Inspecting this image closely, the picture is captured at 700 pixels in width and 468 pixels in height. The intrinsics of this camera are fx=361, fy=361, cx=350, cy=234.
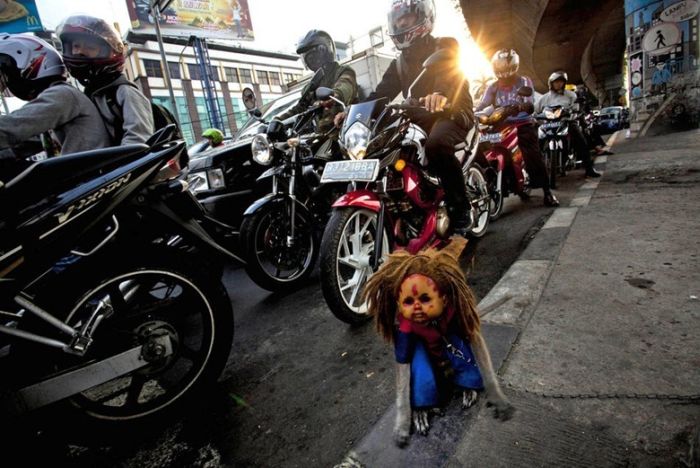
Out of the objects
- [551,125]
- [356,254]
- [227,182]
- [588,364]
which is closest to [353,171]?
[356,254]

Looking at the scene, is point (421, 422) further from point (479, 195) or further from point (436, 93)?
point (479, 195)

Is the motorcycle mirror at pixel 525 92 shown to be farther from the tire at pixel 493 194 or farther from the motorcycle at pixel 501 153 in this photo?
the tire at pixel 493 194

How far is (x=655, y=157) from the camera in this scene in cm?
645

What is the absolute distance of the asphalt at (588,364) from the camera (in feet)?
3.56

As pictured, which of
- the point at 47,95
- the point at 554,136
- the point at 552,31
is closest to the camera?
the point at 47,95

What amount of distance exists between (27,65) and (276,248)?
6.22 feet

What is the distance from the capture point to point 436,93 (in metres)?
2.39

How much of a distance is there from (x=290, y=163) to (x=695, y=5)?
40.5 feet

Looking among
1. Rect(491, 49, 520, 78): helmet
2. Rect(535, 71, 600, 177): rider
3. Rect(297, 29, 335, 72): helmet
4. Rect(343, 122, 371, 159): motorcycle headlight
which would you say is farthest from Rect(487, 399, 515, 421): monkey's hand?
Rect(535, 71, 600, 177): rider

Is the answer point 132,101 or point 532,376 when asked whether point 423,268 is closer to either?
point 532,376

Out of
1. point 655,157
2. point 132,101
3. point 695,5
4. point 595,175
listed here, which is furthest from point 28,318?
point 695,5

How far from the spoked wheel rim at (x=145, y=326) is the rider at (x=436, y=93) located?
1.80 metres

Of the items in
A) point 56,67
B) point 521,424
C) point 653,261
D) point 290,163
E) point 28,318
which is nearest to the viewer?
point 521,424

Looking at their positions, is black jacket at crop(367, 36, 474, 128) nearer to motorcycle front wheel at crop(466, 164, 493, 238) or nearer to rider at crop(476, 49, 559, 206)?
motorcycle front wheel at crop(466, 164, 493, 238)
